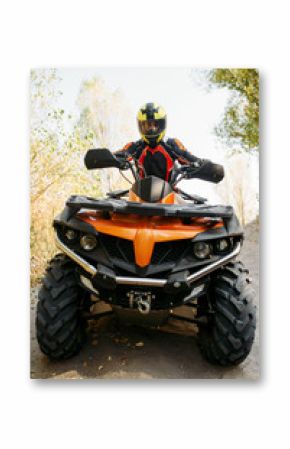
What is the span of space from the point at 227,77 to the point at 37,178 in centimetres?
140

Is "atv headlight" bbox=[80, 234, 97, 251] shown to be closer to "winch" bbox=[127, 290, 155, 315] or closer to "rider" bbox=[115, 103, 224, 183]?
"winch" bbox=[127, 290, 155, 315]

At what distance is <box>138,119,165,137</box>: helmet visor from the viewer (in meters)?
3.21

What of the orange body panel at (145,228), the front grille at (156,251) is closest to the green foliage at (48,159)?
the orange body panel at (145,228)

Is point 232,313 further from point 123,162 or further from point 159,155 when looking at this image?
point 159,155

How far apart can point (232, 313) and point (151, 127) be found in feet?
4.32

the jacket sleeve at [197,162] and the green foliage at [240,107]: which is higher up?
the green foliage at [240,107]

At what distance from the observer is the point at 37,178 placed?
3.26 metres

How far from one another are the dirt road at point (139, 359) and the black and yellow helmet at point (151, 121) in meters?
0.95

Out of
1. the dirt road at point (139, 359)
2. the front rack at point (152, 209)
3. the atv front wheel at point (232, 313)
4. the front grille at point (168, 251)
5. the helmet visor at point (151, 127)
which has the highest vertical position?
the helmet visor at point (151, 127)

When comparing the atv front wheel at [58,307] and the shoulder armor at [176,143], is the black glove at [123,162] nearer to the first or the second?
the shoulder armor at [176,143]

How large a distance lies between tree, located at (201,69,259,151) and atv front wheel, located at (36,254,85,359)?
1.40 meters

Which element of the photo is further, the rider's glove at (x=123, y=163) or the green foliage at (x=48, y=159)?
the green foliage at (x=48, y=159)

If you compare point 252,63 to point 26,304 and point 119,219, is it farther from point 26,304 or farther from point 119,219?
point 26,304

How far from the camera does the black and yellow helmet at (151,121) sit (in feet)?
10.4
